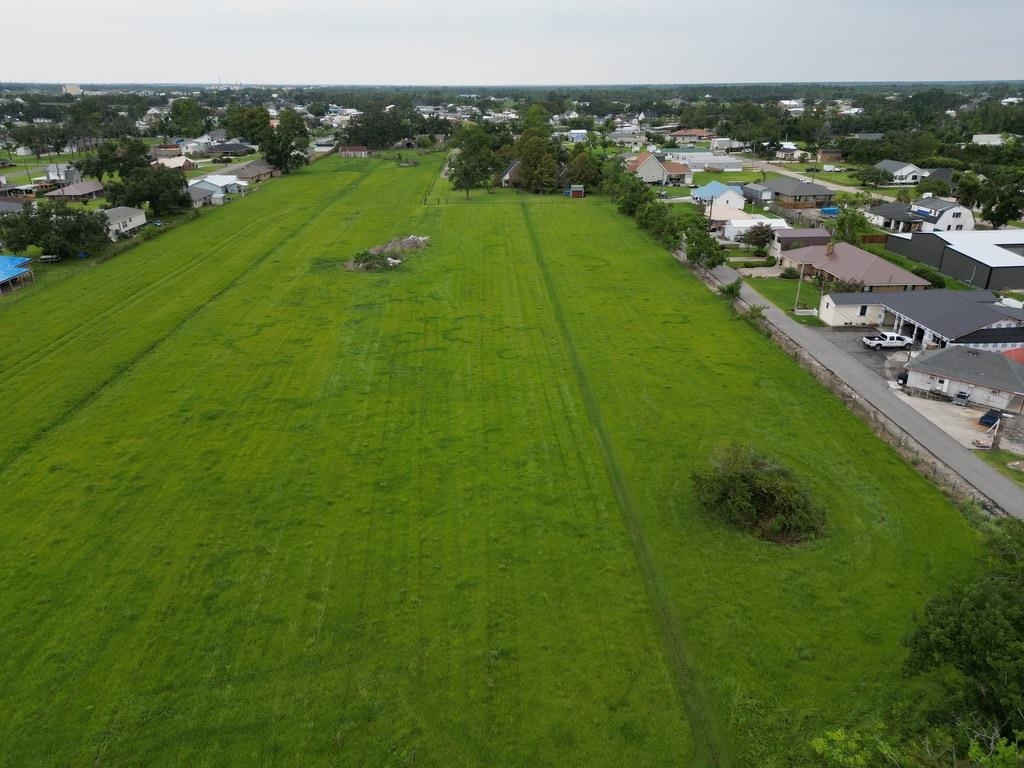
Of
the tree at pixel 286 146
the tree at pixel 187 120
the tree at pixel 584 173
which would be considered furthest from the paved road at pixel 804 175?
the tree at pixel 187 120

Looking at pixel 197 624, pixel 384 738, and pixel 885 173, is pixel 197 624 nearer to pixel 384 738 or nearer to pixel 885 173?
pixel 384 738

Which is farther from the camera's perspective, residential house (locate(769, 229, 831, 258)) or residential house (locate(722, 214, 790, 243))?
residential house (locate(722, 214, 790, 243))

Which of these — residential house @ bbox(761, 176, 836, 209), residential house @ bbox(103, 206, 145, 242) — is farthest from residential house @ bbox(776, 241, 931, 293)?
residential house @ bbox(103, 206, 145, 242)

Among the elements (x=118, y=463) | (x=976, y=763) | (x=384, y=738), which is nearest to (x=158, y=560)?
(x=118, y=463)

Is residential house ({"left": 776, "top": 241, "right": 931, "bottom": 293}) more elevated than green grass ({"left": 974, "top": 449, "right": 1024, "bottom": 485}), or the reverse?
residential house ({"left": 776, "top": 241, "right": 931, "bottom": 293})

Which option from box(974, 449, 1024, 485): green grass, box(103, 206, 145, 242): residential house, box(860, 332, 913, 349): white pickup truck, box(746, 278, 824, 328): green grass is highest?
box(103, 206, 145, 242): residential house

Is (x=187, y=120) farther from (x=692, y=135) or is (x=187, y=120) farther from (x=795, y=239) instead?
(x=795, y=239)

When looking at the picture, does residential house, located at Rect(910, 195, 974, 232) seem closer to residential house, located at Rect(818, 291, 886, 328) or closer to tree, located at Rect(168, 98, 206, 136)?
residential house, located at Rect(818, 291, 886, 328)

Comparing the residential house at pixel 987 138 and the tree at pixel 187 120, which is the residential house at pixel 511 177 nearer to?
the residential house at pixel 987 138
